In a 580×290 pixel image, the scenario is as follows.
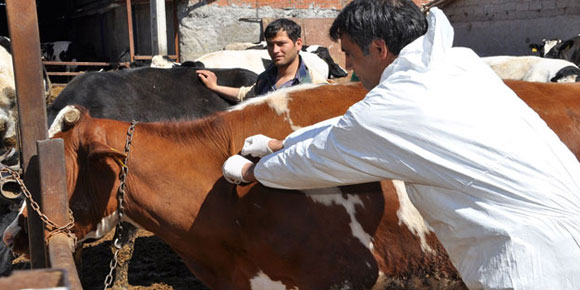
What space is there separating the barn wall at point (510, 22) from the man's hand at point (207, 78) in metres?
10.7

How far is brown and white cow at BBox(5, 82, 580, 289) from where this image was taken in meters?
2.36

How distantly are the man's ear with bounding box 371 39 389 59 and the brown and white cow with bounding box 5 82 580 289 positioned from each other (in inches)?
26.1

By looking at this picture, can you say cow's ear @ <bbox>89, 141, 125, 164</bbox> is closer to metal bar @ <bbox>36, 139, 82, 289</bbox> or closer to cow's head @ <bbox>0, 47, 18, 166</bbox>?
metal bar @ <bbox>36, 139, 82, 289</bbox>

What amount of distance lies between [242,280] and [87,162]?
86cm

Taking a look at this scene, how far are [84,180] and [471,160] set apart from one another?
1668 millimetres

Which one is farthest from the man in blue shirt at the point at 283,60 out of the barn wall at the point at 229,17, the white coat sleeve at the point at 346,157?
the barn wall at the point at 229,17

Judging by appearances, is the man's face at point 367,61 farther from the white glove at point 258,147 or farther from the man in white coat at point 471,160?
the white glove at point 258,147

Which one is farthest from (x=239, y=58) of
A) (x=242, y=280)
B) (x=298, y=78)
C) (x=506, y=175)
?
(x=506, y=175)

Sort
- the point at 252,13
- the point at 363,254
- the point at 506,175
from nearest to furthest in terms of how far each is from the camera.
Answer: the point at 506,175
the point at 363,254
the point at 252,13

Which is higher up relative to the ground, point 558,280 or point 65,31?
point 558,280

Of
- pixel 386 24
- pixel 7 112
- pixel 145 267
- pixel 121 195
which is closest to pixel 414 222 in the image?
pixel 386 24

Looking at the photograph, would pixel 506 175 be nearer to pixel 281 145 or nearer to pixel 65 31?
pixel 281 145

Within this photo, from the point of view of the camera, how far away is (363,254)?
2352 millimetres

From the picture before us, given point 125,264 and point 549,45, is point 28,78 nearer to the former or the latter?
point 125,264
